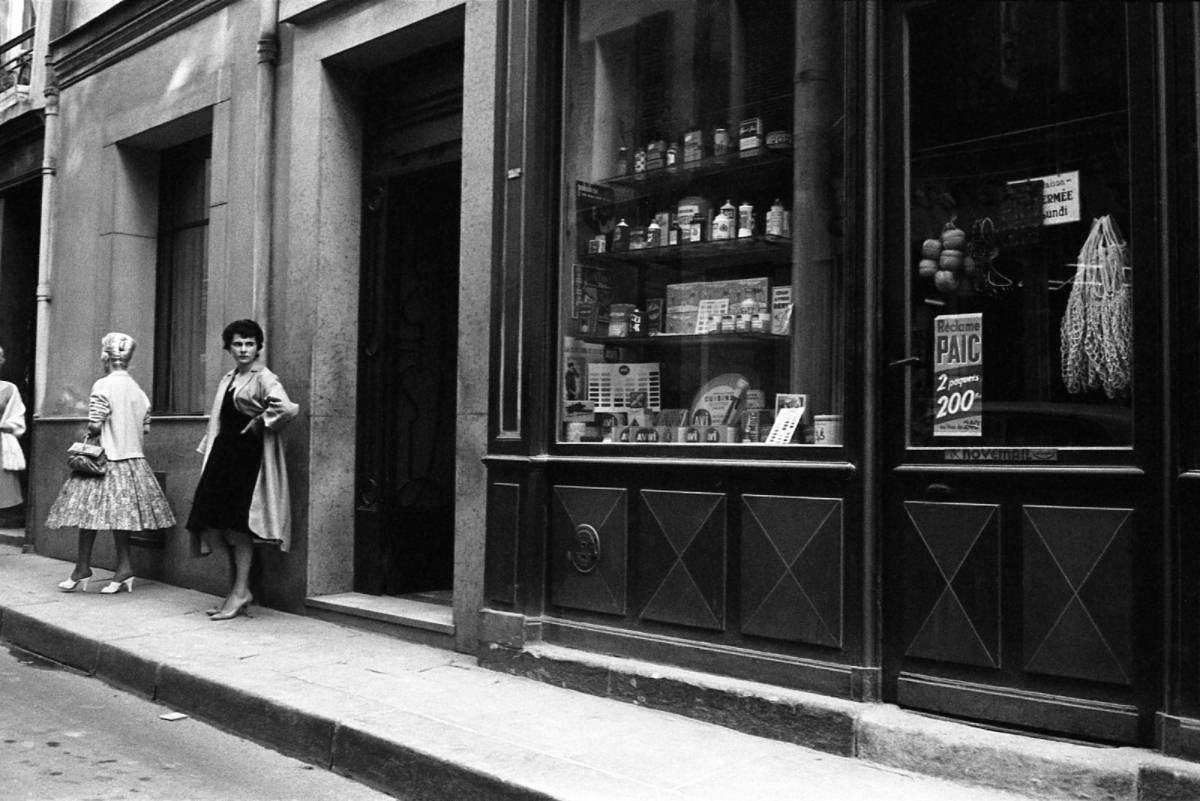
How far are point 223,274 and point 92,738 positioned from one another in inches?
167

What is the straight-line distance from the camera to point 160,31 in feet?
31.5

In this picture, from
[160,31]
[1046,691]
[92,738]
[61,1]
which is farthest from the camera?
[61,1]

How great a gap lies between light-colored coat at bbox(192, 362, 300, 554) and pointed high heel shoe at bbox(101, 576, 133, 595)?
1.42 metres

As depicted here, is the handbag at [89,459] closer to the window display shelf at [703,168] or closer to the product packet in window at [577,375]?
the product packet in window at [577,375]

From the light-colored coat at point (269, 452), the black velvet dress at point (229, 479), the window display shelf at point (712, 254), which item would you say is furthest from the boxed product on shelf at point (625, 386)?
the black velvet dress at point (229, 479)

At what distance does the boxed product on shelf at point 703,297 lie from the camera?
5734mm

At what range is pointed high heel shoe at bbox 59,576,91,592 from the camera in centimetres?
862

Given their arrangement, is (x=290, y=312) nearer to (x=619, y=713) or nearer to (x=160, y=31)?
(x=160, y=31)

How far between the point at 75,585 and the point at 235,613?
5.89 feet

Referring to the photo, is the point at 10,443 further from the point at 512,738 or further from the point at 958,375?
the point at 958,375

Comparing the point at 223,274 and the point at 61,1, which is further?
the point at 61,1

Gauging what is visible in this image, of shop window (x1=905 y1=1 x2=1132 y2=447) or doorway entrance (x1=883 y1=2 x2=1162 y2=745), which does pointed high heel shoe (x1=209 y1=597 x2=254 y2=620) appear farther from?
shop window (x1=905 y1=1 x2=1132 y2=447)

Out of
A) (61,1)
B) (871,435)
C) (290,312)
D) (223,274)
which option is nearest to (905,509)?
(871,435)

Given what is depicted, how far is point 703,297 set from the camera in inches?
236
